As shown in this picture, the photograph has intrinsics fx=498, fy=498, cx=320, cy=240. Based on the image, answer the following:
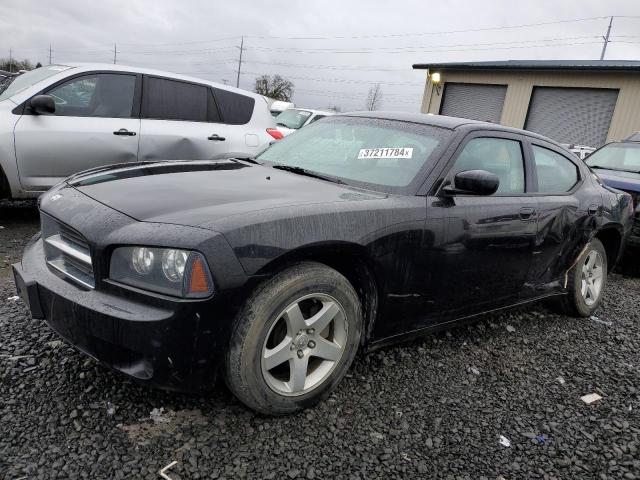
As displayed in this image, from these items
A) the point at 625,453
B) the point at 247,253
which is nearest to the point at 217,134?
the point at 247,253

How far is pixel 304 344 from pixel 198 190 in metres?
0.92

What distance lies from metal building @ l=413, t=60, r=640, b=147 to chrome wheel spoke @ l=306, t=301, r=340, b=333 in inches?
692

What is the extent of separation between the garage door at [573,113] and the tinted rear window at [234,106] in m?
15.4

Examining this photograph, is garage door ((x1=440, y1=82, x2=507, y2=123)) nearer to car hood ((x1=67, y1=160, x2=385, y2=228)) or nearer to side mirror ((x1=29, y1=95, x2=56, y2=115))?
side mirror ((x1=29, y1=95, x2=56, y2=115))

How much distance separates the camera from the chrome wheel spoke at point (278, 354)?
86.4 inches

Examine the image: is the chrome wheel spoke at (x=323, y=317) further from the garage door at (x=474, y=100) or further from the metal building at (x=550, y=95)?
the garage door at (x=474, y=100)

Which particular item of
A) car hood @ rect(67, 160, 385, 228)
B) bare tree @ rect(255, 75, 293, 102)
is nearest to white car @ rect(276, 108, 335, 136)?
car hood @ rect(67, 160, 385, 228)

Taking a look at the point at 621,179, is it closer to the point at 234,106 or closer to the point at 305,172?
the point at 234,106

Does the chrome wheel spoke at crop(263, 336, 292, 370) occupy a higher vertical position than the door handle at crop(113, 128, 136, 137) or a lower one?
lower

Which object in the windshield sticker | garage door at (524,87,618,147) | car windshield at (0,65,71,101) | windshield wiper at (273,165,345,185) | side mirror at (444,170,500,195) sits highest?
garage door at (524,87,618,147)

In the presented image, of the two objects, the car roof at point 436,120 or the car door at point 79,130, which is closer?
the car roof at point 436,120

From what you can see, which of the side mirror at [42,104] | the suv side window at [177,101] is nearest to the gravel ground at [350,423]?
the side mirror at [42,104]

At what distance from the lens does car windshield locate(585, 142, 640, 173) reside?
7227mm

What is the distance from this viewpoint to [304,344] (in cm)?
232
